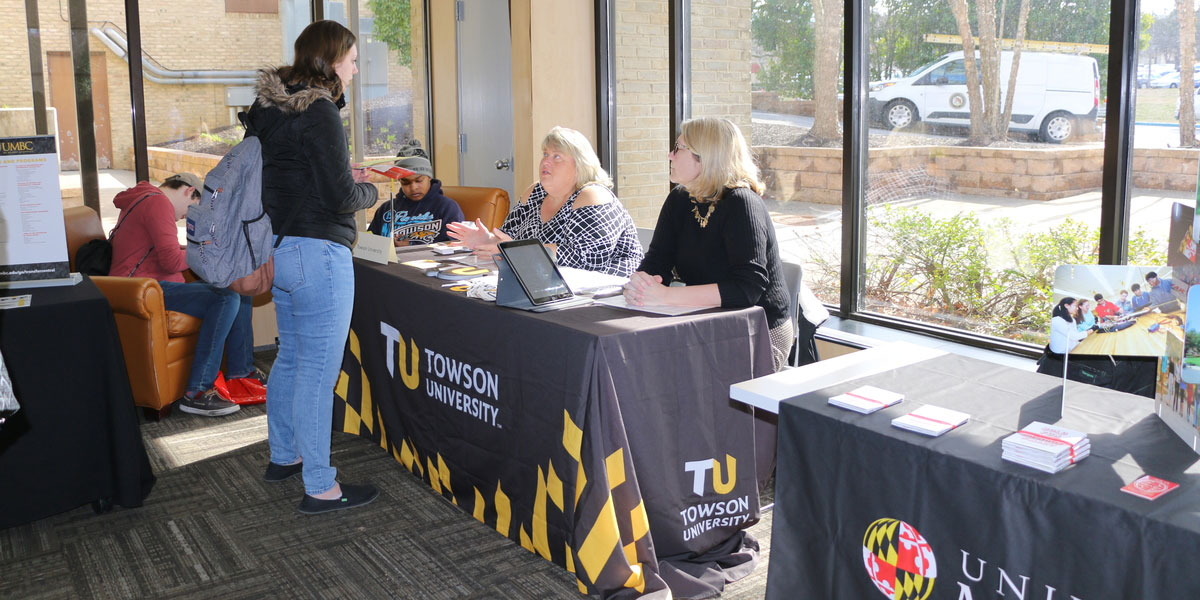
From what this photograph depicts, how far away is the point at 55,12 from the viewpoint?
457cm

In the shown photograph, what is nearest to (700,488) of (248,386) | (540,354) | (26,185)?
(540,354)

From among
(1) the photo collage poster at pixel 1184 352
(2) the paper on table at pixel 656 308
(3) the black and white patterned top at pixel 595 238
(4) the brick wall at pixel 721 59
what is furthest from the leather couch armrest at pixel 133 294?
(1) the photo collage poster at pixel 1184 352

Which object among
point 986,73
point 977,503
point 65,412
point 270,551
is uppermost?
point 986,73

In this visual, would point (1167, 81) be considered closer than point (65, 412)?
No

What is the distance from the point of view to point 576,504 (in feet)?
7.42

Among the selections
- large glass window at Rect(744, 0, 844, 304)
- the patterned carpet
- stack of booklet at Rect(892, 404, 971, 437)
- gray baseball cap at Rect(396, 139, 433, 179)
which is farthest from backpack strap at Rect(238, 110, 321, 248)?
large glass window at Rect(744, 0, 844, 304)

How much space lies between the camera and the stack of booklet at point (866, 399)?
1.68 meters

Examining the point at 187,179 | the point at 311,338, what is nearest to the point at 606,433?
the point at 311,338

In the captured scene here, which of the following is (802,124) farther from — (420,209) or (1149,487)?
(1149,487)

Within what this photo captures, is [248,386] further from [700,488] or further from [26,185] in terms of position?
[700,488]

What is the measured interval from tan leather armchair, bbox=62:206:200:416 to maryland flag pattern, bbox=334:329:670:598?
1494 millimetres

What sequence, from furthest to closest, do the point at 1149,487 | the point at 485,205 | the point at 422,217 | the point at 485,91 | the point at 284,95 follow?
the point at 485,91 → the point at 485,205 → the point at 422,217 → the point at 284,95 → the point at 1149,487

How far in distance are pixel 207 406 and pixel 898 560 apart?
3.44 meters

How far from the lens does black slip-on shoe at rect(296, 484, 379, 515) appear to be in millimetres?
2984
